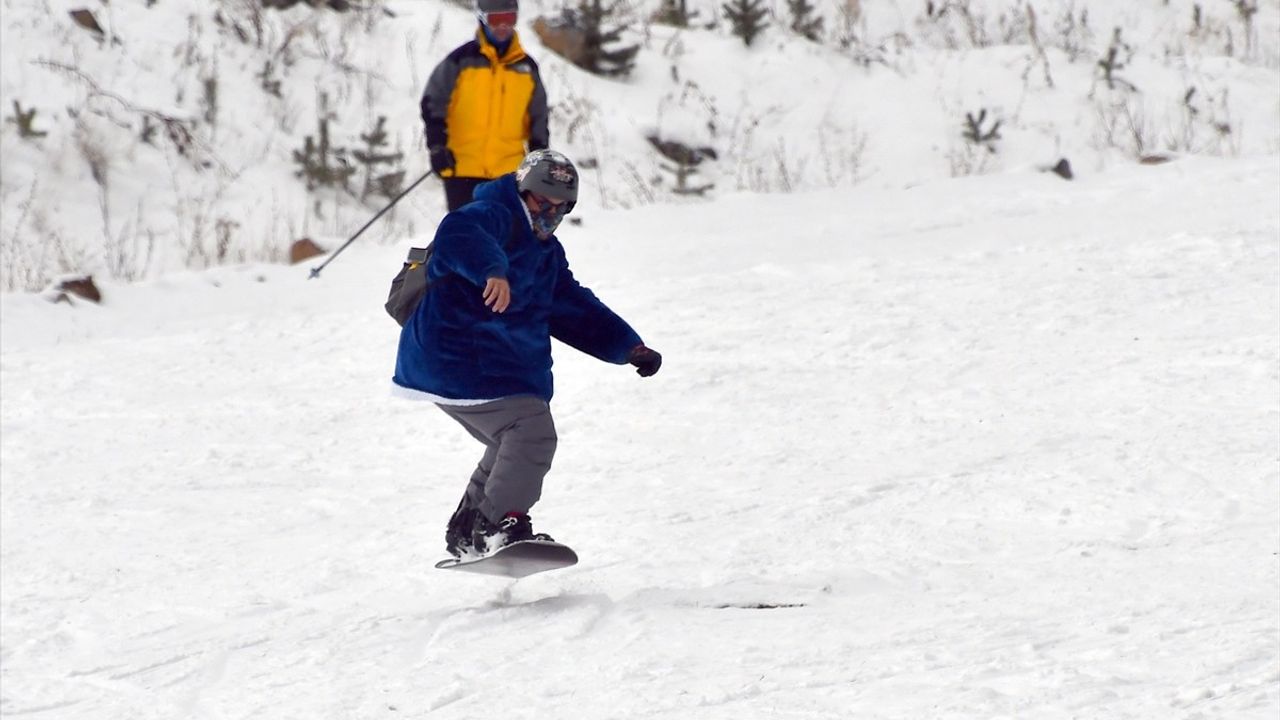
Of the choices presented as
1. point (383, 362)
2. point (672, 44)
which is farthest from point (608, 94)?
point (383, 362)

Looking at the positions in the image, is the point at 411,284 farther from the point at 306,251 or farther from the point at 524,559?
the point at 306,251

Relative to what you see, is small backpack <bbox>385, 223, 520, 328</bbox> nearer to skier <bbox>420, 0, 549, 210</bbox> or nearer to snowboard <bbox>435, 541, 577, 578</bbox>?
snowboard <bbox>435, 541, 577, 578</bbox>

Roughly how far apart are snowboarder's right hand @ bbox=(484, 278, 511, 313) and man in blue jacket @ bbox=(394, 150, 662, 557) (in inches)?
6.6

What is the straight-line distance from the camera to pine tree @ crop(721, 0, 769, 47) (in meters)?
14.5

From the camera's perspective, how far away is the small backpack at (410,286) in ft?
14.2

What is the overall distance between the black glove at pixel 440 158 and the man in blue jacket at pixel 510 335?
124 inches

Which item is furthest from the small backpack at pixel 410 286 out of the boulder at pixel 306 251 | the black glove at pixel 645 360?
the boulder at pixel 306 251

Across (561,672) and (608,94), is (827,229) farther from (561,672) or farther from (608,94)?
(561,672)

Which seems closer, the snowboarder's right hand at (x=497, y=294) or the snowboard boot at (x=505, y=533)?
the snowboarder's right hand at (x=497, y=294)

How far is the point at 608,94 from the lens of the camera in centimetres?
1370

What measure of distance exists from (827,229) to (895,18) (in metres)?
7.51

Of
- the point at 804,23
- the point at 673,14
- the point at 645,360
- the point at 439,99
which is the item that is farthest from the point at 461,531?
the point at 673,14

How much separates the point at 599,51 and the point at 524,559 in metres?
10.2

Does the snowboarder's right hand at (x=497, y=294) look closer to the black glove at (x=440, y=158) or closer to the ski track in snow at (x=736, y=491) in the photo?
the ski track in snow at (x=736, y=491)
